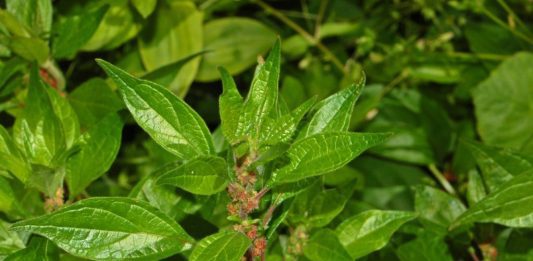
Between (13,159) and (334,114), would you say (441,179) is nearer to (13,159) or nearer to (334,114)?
(334,114)

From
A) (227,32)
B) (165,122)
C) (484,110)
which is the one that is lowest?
(484,110)

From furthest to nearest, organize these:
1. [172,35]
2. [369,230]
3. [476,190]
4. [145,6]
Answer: [172,35], [145,6], [476,190], [369,230]

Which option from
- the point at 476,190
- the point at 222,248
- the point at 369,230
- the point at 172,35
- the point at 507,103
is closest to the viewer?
the point at 222,248

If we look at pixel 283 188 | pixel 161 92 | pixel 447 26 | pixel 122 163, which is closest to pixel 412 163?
pixel 447 26

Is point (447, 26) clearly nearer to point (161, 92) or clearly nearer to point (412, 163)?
point (412, 163)

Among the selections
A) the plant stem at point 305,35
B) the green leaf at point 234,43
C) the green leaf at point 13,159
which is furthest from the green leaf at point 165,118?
the plant stem at point 305,35

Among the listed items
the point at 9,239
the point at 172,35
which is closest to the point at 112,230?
the point at 9,239

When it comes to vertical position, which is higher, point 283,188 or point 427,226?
point 283,188
